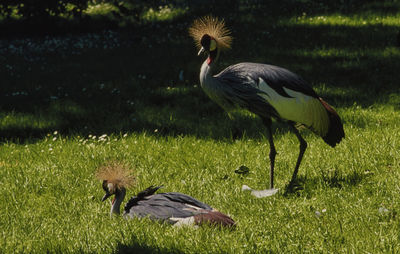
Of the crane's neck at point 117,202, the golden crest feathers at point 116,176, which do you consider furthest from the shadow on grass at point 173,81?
the crane's neck at point 117,202

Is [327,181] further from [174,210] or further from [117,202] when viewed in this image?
[117,202]

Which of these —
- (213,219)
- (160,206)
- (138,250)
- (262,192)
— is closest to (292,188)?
(262,192)

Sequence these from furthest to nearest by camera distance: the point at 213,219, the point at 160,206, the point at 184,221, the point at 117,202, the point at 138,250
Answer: the point at 117,202, the point at 160,206, the point at 184,221, the point at 213,219, the point at 138,250

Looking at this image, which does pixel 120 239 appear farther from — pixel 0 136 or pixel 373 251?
pixel 0 136

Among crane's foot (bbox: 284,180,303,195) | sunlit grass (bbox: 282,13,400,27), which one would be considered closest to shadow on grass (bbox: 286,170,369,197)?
crane's foot (bbox: 284,180,303,195)

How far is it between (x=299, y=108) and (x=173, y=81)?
14.9 feet

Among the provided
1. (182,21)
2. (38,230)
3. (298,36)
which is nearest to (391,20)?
(298,36)

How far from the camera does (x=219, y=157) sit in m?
6.11

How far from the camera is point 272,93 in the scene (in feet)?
16.1

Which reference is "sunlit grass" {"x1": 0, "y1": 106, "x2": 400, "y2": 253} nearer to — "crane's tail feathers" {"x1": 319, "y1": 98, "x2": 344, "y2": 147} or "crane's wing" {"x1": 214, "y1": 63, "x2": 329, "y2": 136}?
"crane's tail feathers" {"x1": 319, "y1": 98, "x2": 344, "y2": 147}

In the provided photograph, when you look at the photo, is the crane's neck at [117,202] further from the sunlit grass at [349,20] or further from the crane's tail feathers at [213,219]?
the sunlit grass at [349,20]

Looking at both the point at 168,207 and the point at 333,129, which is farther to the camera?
the point at 333,129

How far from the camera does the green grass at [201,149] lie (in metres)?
4.03

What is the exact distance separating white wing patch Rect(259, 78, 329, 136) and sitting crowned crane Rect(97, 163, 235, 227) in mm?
1235
